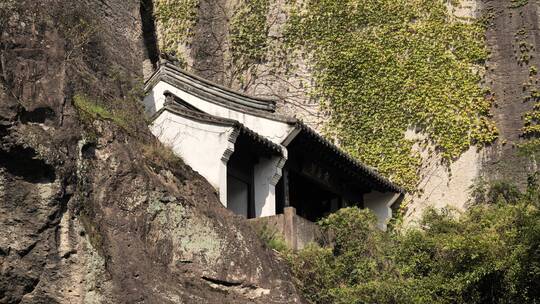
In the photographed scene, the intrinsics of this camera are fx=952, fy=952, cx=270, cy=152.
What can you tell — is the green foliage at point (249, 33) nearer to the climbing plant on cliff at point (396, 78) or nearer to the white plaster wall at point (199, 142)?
the climbing plant on cliff at point (396, 78)

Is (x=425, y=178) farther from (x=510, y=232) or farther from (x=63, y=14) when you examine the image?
(x=63, y=14)

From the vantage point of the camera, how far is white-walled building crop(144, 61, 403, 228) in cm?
1797

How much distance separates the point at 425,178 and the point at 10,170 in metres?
13.9

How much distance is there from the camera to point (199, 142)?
18.1 m

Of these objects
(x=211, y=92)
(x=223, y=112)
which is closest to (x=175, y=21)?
(x=211, y=92)

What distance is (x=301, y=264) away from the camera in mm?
15797

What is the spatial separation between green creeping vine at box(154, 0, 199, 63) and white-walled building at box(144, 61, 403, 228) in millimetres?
7130

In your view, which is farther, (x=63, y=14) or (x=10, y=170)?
(x=63, y=14)

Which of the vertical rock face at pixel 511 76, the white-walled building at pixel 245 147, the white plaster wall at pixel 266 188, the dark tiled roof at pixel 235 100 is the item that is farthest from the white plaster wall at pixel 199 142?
the vertical rock face at pixel 511 76

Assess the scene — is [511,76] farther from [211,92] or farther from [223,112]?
[211,92]

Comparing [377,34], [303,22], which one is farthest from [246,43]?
[377,34]

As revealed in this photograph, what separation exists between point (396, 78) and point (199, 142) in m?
7.67

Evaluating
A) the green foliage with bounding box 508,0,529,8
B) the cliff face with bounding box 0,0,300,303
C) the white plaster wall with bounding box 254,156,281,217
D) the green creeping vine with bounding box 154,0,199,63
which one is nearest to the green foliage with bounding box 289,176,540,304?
the cliff face with bounding box 0,0,300,303

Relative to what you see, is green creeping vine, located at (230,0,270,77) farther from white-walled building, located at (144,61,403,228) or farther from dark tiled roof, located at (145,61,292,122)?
dark tiled roof, located at (145,61,292,122)
